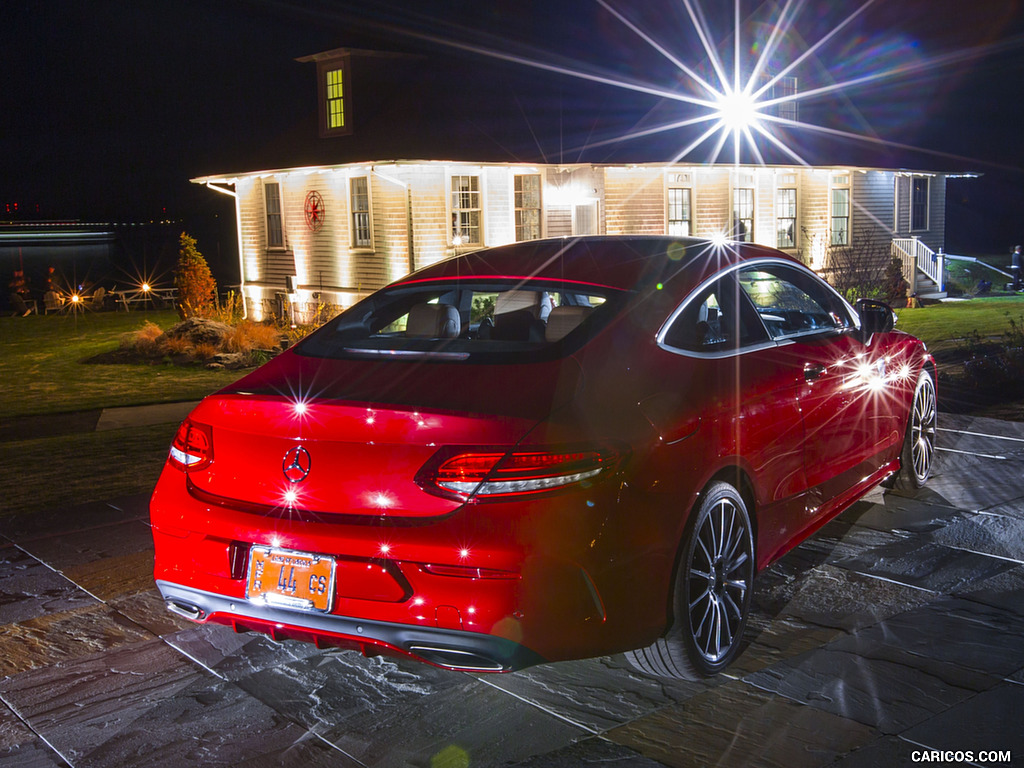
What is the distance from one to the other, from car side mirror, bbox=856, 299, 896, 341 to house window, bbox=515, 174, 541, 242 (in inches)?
649

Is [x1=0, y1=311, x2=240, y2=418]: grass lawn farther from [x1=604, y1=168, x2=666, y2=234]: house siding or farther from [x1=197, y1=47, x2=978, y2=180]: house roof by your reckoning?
[x1=604, y1=168, x2=666, y2=234]: house siding

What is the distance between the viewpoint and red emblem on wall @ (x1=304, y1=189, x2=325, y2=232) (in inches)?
918

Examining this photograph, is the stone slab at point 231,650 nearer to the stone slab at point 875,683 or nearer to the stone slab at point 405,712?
the stone slab at point 405,712

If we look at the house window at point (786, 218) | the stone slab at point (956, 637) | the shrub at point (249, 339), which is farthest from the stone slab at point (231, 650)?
the house window at point (786, 218)

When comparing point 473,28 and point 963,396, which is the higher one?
point 473,28

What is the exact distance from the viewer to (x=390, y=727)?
3.77m

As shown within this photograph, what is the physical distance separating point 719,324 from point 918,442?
2.77m

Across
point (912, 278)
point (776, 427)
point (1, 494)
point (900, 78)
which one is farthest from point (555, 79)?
point (776, 427)

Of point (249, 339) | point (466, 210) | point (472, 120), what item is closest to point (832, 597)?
point (249, 339)

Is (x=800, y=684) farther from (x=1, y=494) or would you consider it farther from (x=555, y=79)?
(x=555, y=79)

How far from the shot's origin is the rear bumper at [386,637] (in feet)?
11.1

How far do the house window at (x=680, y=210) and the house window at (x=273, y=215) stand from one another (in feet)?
31.0

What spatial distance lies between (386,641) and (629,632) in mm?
865

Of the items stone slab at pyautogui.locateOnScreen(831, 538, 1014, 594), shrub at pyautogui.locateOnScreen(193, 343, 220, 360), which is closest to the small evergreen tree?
shrub at pyautogui.locateOnScreen(193, 343, 220, 360)
